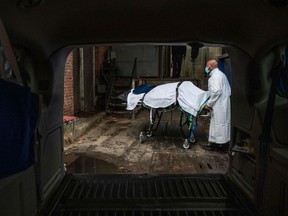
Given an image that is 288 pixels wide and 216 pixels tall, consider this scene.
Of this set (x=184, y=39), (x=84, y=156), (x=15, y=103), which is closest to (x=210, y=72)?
(x=84, y=156)

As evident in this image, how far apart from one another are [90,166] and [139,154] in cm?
110

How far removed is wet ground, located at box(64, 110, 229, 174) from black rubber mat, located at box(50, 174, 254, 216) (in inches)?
57.0

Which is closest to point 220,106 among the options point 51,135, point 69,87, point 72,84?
point 51,135

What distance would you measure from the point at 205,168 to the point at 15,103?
3.93 m

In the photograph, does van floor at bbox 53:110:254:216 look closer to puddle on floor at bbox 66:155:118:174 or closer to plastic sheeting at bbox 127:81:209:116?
puddle on floor at bbox 66:155:118:174

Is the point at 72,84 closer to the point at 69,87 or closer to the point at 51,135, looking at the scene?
the point at 69,87

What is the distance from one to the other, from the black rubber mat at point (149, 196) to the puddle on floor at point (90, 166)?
141 centimetres

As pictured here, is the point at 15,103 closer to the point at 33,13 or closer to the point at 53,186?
the point at 33,13

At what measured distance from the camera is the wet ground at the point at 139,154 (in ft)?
15.5

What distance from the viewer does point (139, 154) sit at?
5.57 meters

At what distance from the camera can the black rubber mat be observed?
8.12 feet

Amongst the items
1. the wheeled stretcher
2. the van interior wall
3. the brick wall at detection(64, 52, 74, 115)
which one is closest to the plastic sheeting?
the wheeled stretcher

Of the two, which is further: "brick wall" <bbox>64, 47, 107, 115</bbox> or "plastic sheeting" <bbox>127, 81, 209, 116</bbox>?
"brick wall" <bbox>64, 47, 107, 115</bbox>

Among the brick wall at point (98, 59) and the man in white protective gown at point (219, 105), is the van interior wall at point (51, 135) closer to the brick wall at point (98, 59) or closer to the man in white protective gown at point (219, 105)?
the man in white protective gown at point (219, 105)
